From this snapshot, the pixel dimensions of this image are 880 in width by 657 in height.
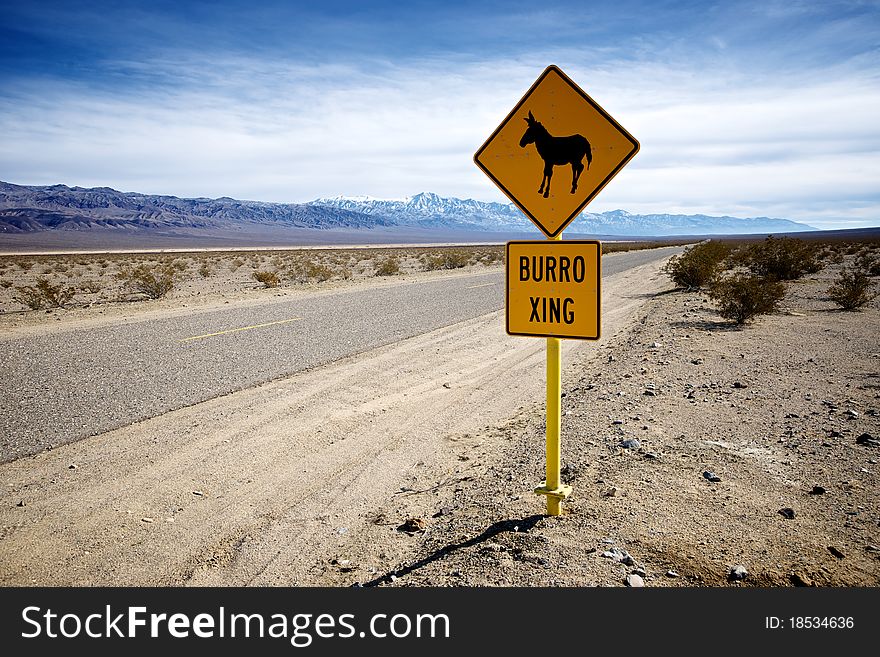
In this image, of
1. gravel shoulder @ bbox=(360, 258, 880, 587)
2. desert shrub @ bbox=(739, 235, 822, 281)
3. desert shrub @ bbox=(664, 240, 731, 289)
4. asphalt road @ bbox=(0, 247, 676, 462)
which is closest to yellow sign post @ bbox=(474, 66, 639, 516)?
gravel shoulder @ bbox=(360, 258, 880, 587)

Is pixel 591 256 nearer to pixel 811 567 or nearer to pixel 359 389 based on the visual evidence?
pixel 811 567

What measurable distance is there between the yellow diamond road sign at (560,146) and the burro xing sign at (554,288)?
0.17 m

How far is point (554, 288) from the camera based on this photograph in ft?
11.9

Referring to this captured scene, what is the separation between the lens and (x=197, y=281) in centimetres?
3309

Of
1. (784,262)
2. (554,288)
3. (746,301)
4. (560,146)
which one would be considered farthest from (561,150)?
(784,262)

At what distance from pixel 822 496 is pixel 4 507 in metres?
6.10

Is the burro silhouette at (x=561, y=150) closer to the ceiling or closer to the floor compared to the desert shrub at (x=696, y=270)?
closer to the ceiling

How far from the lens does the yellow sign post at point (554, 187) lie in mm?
3492

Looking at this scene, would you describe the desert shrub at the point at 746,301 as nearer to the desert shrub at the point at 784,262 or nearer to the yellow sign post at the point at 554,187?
the yellow sign post at the point at 554,187

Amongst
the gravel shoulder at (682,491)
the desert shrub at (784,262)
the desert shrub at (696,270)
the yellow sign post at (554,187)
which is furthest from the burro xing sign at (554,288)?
the desert shrub at (784,262)

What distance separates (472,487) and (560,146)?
2735mm

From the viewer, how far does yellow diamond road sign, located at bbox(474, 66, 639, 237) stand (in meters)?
3.47

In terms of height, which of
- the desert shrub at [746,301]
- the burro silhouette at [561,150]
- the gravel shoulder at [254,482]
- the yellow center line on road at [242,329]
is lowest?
the gravel shoulder at [254,482]

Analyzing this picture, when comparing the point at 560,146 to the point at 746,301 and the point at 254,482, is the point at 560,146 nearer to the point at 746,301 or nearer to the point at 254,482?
the point at 254,482
